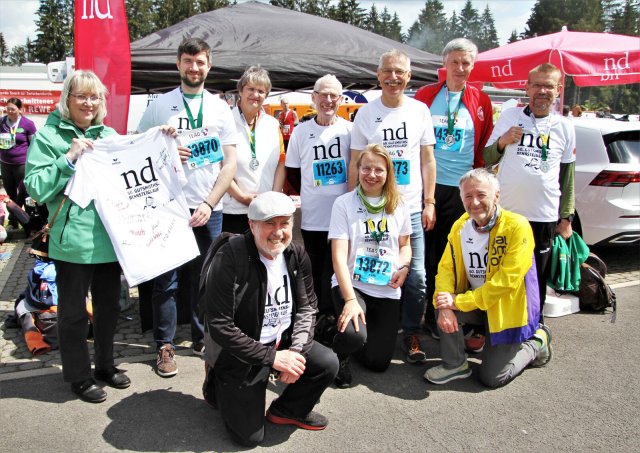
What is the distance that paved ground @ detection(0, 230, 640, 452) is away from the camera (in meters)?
2.83

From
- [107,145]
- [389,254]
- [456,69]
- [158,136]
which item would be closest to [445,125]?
[456,69]

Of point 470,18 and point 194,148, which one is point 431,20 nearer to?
point 470,18

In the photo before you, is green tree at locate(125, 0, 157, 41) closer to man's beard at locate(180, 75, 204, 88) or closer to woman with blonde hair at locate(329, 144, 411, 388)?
man's beard at locate(180, 75, 204, 88)

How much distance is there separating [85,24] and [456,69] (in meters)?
2.98

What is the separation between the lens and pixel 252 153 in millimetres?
3926

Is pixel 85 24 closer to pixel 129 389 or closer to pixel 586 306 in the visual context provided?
pixel 129 389

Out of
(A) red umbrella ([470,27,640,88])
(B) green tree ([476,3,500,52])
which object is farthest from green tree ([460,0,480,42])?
(A) red umbrella ([470,27,640,88])

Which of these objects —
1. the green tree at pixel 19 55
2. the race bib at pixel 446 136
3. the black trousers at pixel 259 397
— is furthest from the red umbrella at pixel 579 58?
the green tree at pixel 19 55

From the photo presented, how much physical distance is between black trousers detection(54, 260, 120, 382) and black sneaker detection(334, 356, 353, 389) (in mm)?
1497

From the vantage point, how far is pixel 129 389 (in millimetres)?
3383

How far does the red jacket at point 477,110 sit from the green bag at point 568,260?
4.03 feet

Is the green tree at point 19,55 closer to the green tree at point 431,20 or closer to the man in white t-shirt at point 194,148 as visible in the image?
the green tree at point 431,20

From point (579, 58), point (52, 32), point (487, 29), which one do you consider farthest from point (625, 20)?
point (579, 58)

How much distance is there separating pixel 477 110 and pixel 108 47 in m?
3.03
